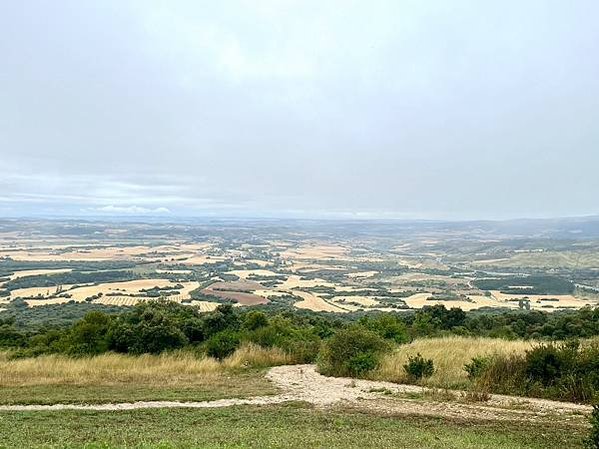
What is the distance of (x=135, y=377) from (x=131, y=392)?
2.74 metres

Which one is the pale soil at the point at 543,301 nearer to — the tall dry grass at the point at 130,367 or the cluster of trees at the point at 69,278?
the tall dry grass at the point at 130,367

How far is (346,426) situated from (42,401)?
7576 millimetres

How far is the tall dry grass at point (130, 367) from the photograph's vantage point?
51.9ft

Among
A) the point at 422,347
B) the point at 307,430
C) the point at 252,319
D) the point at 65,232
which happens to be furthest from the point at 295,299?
the point at 65,232

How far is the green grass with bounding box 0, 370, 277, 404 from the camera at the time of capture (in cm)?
1282

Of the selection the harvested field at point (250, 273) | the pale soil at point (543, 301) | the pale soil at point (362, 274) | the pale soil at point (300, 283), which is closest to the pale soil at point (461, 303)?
the pale soil at point (543, 301)

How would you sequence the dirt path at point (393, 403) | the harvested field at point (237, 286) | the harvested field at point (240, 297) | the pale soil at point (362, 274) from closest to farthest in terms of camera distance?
1. the dirt path at point (393, 403)
2. the harvested field at point (240, 297)
3. the harvested field at point (237, 286)
4. the pale soil at point (362, 274)

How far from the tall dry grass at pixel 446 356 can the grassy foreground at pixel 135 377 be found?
392 cm

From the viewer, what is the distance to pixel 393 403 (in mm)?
12609

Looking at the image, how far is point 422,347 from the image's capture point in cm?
1956

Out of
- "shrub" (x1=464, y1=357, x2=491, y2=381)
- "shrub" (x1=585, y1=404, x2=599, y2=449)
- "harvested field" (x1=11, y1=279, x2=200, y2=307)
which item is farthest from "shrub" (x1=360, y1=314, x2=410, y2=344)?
"harvested field" (x1=11, y1=279, x2=200, y2=307)

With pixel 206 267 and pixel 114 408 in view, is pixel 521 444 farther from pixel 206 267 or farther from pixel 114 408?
pixel 206 267

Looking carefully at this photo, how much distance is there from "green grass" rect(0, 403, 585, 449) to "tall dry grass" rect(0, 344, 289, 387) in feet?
15.4

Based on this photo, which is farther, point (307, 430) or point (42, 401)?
point (42, 401)
